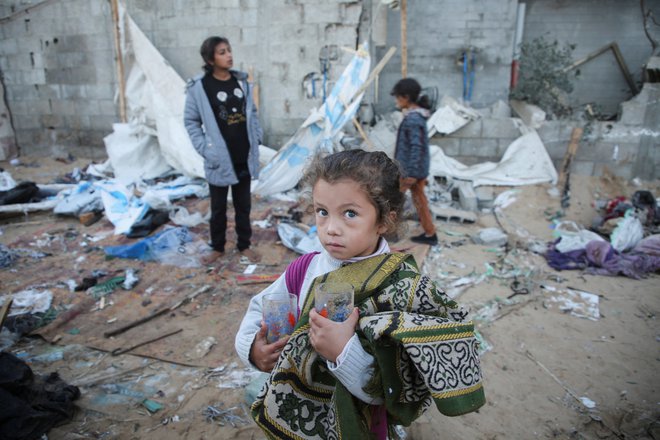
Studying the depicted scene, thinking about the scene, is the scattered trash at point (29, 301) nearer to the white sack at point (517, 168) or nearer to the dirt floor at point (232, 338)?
the dirt floor at point (232, 338)

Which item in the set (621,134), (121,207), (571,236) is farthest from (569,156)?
(121,207)

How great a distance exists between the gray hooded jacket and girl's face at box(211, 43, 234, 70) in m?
0.17

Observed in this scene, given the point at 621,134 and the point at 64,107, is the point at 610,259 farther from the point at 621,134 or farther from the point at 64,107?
the point at 64,107

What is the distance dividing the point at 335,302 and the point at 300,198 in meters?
1.45

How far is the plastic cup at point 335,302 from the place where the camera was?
3.46 feet

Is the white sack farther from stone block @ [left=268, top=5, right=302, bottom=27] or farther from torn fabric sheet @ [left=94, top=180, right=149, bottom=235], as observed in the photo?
torn fabric sheet @ [left=94, top=180, right=149, bottom=235]

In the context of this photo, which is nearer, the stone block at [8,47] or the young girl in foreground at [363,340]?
the young girl in foreground at [363,340]

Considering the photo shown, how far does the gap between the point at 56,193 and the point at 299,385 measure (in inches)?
251

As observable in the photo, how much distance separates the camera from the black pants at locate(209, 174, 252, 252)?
4.06 m

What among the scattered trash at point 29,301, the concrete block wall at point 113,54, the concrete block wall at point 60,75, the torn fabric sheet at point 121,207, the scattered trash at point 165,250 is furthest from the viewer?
the concrete block wall at point 60,75

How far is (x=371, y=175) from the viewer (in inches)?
47.2

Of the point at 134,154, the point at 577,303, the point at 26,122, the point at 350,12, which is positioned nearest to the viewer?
the point at 577,303

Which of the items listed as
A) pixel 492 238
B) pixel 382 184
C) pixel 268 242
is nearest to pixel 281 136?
pixel 268 242

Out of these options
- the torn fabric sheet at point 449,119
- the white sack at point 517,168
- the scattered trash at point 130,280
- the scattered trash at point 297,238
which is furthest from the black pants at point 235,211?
the torn fabric sheet at point 449,119
